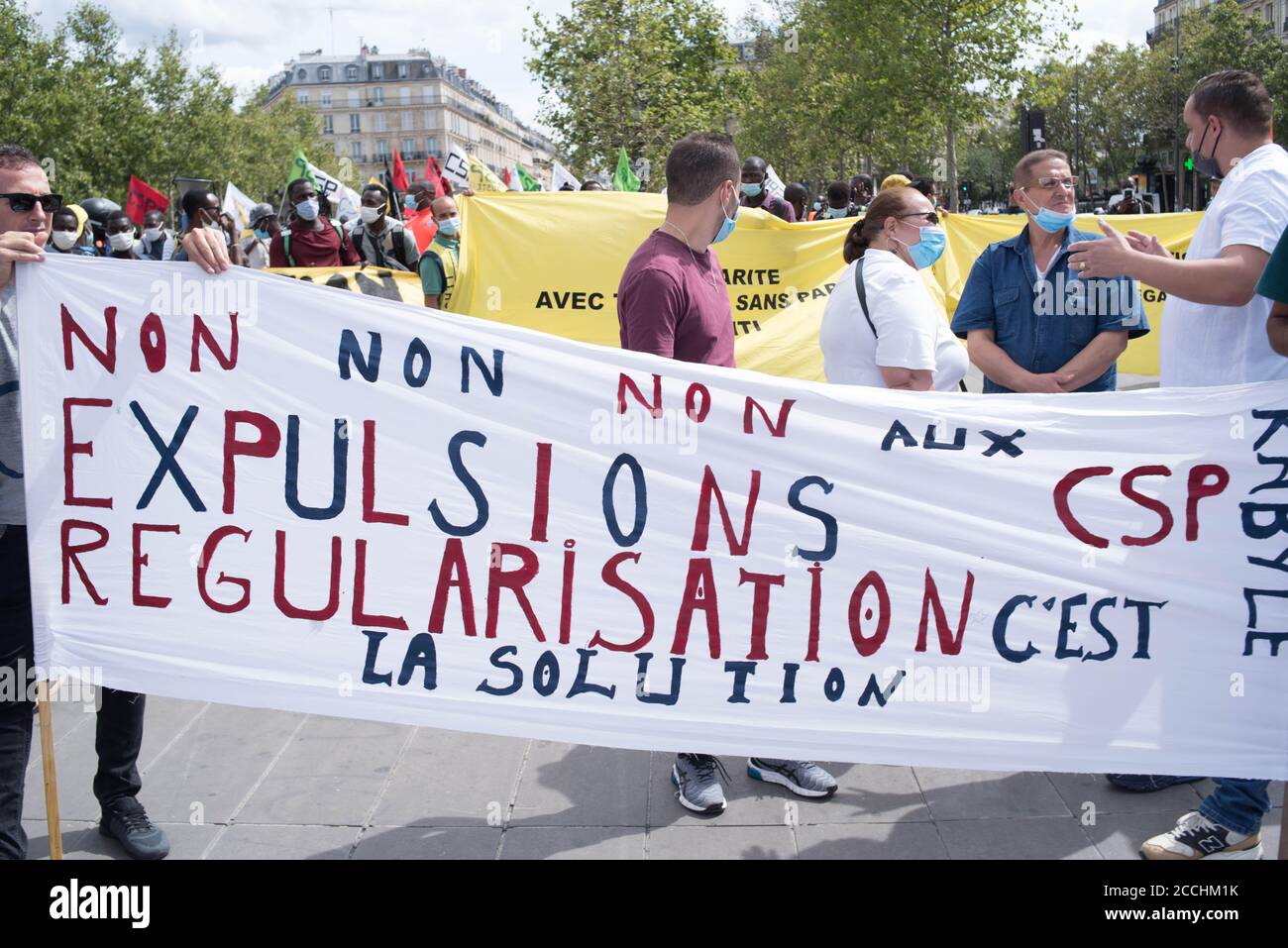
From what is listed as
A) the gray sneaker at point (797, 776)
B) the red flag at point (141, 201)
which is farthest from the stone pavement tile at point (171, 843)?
the red flag at point (141, 201)

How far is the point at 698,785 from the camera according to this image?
3605 millimetres

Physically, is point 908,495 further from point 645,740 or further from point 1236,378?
point 1236,378

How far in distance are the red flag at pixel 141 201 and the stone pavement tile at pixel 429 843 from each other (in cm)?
1444

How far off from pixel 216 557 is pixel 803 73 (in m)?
49.4

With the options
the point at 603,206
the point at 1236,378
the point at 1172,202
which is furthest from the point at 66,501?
the point at 1172,202

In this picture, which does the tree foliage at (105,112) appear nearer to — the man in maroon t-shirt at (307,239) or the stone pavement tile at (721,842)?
the man in maroon t-shirt at (307,239)

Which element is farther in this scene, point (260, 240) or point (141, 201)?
point (141, 201)

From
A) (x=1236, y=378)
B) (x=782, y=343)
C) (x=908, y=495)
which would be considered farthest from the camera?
(x=782, y=343)

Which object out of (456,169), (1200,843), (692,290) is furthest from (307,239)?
(1200,843)

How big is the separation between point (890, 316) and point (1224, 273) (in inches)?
35.6

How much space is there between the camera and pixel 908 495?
2906 mm

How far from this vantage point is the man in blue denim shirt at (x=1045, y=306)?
3977mm

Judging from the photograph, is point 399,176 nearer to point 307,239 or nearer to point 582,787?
point 307,239

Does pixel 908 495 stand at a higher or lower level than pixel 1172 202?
lower
